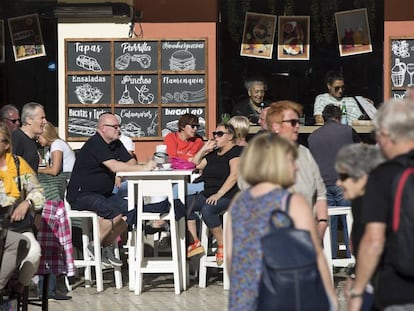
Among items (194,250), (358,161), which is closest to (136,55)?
(194,250)

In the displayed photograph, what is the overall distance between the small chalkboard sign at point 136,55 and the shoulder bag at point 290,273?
7.81 metres

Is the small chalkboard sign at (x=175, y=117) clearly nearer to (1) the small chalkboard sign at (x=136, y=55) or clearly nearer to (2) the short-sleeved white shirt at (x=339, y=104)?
(1) the small chalkboard sign at (x=136, y=55)

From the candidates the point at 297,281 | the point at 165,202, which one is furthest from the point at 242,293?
the point at 165,202

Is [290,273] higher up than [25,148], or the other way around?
[25,148]

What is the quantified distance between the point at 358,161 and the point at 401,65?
7492mm

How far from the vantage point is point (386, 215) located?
16.3ft

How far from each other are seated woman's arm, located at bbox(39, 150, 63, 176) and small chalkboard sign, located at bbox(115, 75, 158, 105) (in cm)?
147

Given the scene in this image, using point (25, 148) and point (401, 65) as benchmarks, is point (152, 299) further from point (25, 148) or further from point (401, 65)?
point (401, 65)

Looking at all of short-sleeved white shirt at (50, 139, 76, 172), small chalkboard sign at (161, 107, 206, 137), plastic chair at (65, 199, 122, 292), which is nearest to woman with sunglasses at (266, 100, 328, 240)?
plastic chair at (65, 199, 122, 292)

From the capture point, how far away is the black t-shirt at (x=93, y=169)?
1068cm

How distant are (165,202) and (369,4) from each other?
13.8ft

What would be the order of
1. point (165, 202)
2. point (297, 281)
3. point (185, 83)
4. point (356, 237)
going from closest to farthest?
point (297, 281), point (356, 237), point (165, 202), point (185, 83)

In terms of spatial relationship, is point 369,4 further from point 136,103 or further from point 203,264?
point 203,264

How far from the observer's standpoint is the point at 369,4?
12.9 metres
